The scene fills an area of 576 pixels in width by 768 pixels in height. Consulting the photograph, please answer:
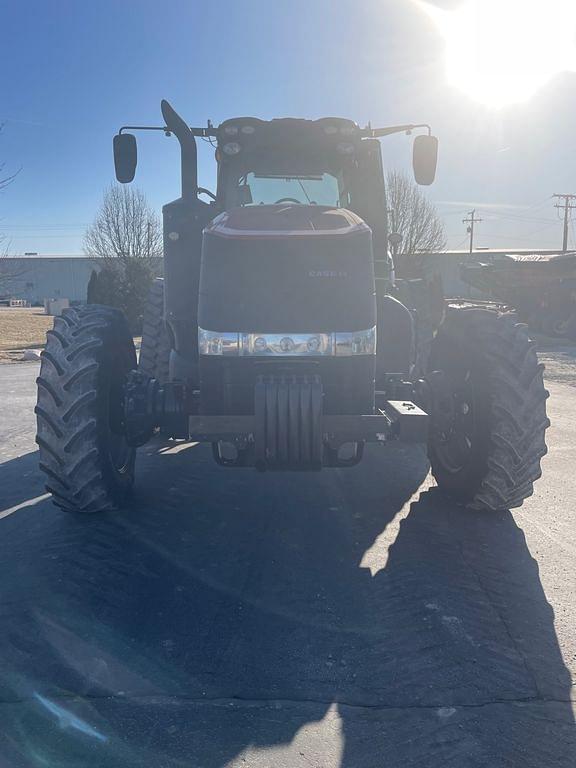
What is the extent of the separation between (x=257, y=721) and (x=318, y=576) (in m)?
1.24

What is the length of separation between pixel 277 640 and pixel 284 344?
1.66m

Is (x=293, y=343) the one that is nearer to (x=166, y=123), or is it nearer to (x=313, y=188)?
(x=313, y=188)

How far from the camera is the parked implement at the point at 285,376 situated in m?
3.79

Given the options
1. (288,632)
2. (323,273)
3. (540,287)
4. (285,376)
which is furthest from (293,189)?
(540,287)

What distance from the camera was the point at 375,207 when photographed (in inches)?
210

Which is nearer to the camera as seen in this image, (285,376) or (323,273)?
(285,376)

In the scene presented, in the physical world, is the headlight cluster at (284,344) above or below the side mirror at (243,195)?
below

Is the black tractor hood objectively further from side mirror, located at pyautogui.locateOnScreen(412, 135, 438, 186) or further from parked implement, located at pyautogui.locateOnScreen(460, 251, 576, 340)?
parked implement, located at pyautogui.locateOnScreen(460, 251, 576, 340)

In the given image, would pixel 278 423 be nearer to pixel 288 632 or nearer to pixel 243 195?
pixel 288 632

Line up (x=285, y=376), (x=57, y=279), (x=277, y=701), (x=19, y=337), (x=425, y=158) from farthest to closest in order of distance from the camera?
1. (x=57, y=279)
2. (x=19, y=337)
3. (x=425, y=158)
4. (x=285, y=376)
5. (x=277, y=701)

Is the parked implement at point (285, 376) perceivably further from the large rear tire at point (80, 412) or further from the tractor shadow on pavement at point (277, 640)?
the tractor shadow on pavement at point (277, 640)

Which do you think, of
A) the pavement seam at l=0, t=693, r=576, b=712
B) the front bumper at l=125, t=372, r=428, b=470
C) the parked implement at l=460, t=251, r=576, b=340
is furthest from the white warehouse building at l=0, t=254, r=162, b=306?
the pavement seam at l=0, t=693, r=576, b=712

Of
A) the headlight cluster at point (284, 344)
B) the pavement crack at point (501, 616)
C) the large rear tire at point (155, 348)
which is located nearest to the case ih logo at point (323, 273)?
the headlight cluster at point (284, 344)

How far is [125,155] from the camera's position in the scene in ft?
17.0
